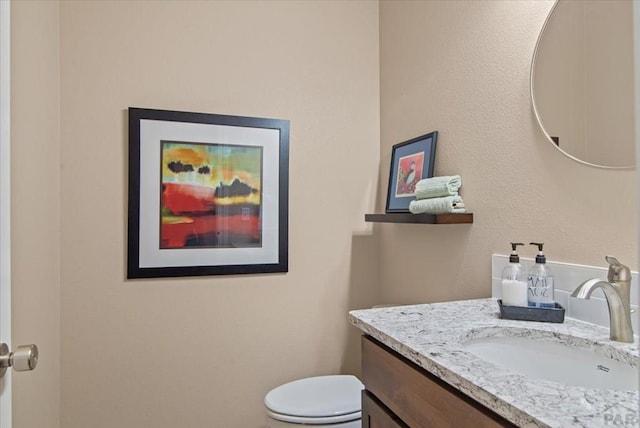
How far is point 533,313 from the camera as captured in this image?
107 centimetres

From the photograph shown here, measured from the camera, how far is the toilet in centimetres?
148

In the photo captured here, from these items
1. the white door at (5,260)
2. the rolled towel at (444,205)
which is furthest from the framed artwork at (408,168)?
the white door at (5,260)

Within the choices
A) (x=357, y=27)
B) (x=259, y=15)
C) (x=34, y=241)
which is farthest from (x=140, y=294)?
(x=357, y=27)

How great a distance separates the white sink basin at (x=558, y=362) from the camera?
82 centimetres

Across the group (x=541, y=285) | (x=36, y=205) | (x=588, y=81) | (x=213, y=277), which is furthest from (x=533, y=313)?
(x=36, y=205)

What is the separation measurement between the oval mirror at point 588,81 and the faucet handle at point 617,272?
0.26 meters

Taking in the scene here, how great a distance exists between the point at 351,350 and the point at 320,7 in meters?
1.86

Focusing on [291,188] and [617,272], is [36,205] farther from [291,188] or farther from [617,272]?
[617,272]

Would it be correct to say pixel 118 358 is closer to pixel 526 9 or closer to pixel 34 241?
pixel 34 241

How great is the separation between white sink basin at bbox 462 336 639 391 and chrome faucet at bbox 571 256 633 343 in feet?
0.23

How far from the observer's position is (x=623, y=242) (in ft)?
3.21

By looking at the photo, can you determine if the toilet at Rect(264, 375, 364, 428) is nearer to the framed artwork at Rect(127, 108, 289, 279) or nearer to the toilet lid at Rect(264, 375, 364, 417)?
the toilet lid at Rect(264, 375, 364, 417)

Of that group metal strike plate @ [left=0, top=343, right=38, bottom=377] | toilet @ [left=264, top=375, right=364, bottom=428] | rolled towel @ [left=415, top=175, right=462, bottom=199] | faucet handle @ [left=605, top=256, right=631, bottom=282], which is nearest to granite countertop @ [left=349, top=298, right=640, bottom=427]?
faucet handle @ [left=605, top=256, right=631, bottom=282]

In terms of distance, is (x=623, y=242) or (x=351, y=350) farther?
(x=351, y=350)
